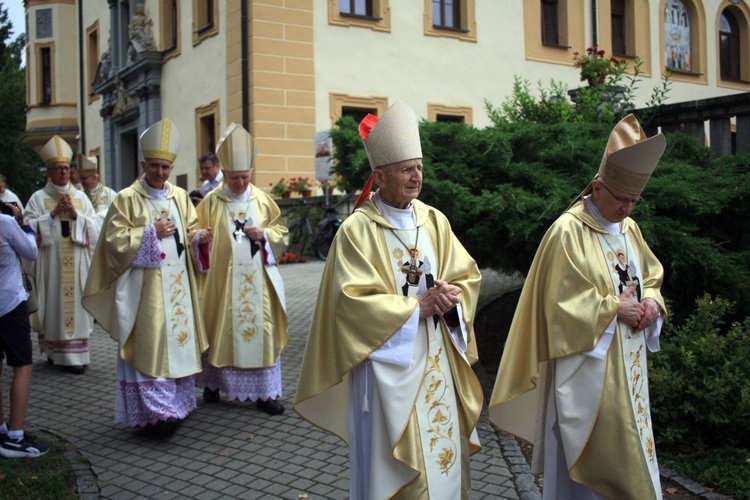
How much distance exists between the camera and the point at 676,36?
80.2 feet

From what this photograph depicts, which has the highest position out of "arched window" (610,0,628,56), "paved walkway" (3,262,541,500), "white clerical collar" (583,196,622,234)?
"arched window" (610,0,628,56)

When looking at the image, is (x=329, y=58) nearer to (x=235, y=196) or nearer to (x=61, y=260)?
(x=61, y=260)

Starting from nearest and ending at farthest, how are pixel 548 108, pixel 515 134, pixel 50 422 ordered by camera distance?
pixel 50 422
pixel 515 134
pixel 548 108

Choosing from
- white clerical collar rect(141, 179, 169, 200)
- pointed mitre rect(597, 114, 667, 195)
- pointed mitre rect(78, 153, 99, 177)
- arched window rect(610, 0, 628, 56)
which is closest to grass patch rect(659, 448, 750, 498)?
pointed mitre rect(597, 114, 667, 195)

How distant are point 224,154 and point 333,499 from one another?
312 centimetres

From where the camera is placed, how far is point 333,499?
15.1ft

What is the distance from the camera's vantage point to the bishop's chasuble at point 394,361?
3475 millimetres

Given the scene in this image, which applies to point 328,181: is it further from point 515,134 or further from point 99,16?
point 99,16

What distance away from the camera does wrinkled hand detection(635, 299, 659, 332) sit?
12.1 ft

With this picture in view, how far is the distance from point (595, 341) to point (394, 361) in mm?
889

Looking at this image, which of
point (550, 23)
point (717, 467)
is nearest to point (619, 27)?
point (550, 23)

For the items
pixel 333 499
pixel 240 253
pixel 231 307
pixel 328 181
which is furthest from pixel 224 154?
pixel 328 181

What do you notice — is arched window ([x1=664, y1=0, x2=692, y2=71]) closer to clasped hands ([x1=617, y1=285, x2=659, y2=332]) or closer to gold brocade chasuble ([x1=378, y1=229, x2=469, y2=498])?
clasped hands ([x1=617, y1=285, x2=659, y2=332])

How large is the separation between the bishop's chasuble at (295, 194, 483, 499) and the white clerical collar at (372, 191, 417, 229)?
0.01 m
